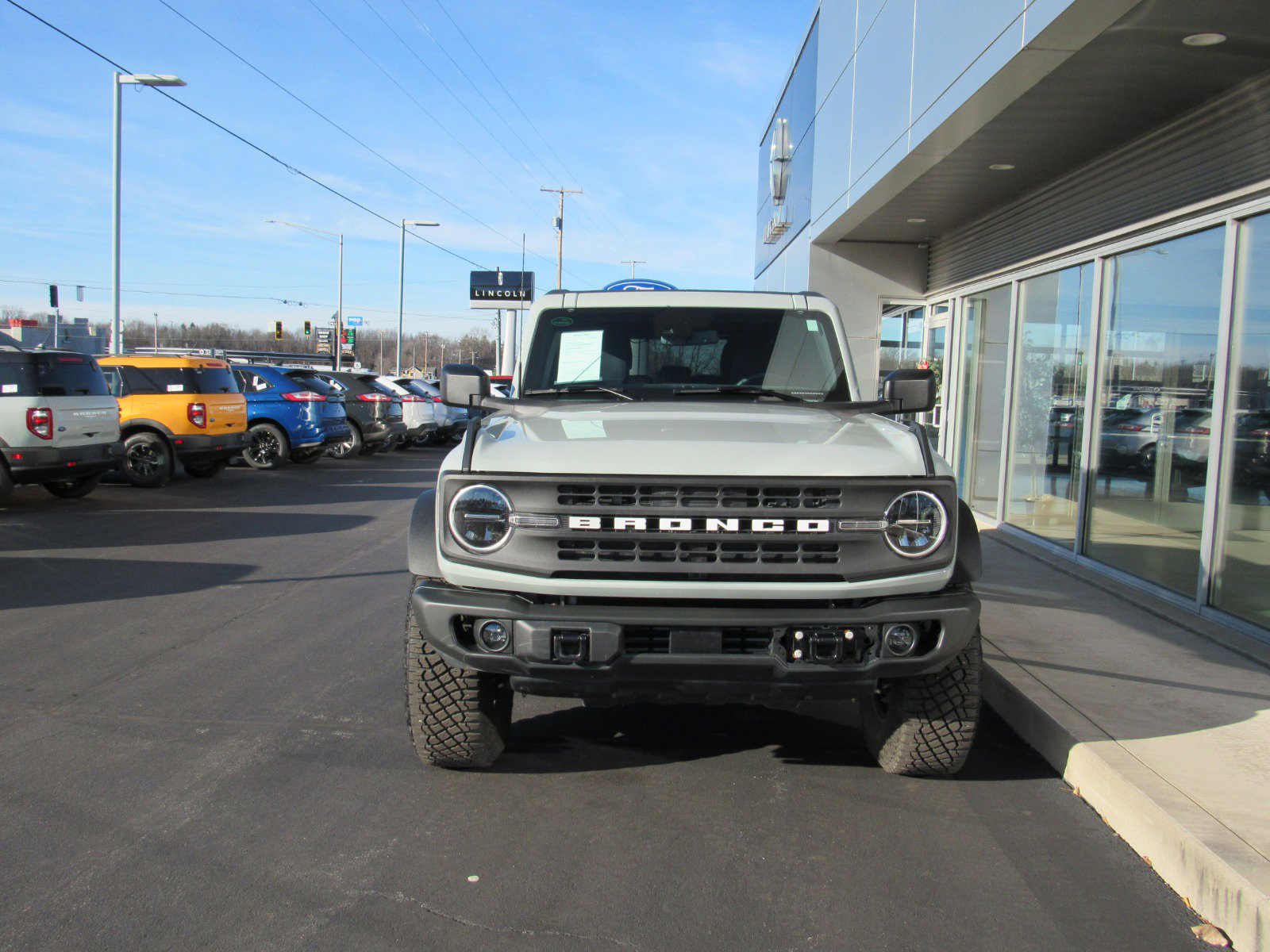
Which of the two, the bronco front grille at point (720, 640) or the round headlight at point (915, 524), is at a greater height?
the round headlight at point (915, 524)

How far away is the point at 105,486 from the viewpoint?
1521 centimetres

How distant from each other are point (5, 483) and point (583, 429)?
10054 mm

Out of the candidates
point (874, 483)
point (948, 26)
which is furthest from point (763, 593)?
point (948, 26)

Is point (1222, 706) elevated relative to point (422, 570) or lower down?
lower down

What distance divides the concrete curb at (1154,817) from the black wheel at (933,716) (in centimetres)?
55

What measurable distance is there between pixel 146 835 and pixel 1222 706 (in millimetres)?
4692

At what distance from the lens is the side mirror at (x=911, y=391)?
4682 millimetres

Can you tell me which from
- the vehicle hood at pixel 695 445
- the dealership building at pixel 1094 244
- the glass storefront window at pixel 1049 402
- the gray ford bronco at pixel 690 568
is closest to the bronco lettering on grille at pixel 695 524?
the gray ford bronco at pixel 690 568

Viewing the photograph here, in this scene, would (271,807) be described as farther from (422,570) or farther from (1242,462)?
(1242,462)

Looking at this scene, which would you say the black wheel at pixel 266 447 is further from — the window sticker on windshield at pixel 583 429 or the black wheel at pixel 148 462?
the window sticker on windshield at pixel 583 429

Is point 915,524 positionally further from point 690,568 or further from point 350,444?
point 350,444

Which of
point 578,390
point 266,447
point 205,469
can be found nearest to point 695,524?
point 578,390

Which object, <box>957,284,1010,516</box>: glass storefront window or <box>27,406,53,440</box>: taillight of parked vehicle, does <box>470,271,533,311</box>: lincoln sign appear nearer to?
<box>957,284,1010,516</box>: glass storefront window

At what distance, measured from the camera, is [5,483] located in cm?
1154
